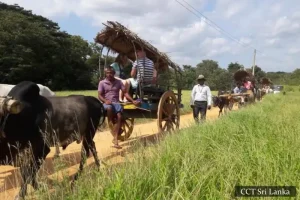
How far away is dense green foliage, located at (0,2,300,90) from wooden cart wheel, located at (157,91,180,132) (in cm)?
2085

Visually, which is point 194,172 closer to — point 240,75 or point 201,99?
point 201,99

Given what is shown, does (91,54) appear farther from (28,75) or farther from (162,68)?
(162,68)

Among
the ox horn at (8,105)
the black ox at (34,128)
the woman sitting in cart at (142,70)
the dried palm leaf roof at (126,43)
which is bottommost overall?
the black ox at (34,128)

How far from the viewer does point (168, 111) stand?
318 inches

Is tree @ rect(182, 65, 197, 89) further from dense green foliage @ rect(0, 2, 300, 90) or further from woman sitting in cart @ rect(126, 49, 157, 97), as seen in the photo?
woman sitting in cart @ rect(126, 49, 157, 97)

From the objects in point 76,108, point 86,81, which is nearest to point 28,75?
point 86,81

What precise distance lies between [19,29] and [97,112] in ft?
115

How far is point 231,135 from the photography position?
195 inches

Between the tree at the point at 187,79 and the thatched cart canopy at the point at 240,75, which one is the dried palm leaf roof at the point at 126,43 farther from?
the thatched cart canopy at the point at 240,75

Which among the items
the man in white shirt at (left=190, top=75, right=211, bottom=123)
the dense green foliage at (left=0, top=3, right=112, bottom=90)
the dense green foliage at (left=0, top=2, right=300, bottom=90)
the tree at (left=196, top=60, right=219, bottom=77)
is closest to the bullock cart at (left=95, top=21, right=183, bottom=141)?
the man in white shirt at (left=190, top=75, right=211, bottom=123)

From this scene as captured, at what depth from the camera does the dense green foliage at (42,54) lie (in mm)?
35125

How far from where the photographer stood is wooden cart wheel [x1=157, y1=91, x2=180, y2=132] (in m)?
7.55

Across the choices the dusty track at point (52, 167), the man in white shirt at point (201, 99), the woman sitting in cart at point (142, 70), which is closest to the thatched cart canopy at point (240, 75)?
the man in white shirt at point (201, 99)

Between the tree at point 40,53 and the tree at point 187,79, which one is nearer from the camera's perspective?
the tree at point 187,79
